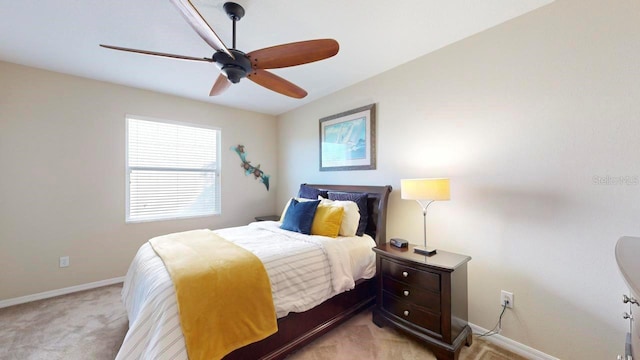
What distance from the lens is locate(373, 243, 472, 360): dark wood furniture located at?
1678mm

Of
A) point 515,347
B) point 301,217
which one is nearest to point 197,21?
point 301,217

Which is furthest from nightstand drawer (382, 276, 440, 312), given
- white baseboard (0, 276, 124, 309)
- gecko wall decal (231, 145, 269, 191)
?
white baseboard (0, 276, 124, 309)

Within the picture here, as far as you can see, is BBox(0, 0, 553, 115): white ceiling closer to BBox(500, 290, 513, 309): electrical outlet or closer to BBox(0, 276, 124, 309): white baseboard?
BBox(500, 290, 513, 309): electrical outlet

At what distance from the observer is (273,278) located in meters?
1.65

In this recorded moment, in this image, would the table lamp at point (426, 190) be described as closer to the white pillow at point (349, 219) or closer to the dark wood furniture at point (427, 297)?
the dark wood furniture at point (427, 297)

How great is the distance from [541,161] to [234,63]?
2.27 metres

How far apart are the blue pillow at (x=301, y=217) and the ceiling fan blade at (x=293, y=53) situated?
139cm

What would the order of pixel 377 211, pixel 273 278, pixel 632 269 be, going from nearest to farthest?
pixel 632 269
pixel 273 278
pixel 377 211

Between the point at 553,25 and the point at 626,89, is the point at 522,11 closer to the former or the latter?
the point at 553,25

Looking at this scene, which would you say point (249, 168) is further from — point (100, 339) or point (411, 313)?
point (411, 313)

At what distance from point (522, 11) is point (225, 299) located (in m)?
2.85

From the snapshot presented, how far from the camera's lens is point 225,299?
1.41 metres

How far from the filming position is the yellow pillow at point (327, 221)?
2.34 meters

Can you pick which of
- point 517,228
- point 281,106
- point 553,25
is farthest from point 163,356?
point 281,106
